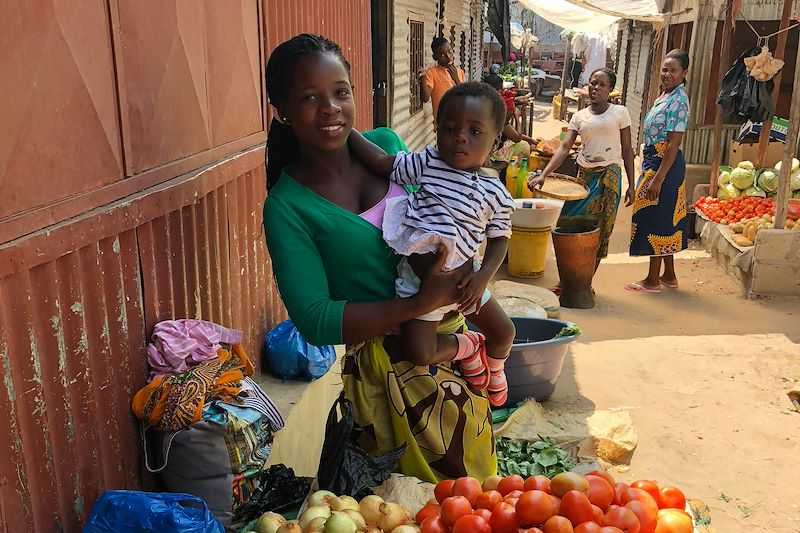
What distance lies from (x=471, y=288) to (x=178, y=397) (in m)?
1.15

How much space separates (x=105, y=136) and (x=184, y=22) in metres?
0.74

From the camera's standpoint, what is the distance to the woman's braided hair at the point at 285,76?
73.1 inches

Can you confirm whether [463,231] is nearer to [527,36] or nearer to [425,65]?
[425,65]

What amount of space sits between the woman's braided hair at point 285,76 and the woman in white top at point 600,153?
4.72 meters

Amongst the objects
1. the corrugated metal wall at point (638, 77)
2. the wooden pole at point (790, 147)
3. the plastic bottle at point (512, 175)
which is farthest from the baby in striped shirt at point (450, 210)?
the corrugated metal wall at point (638, 77)

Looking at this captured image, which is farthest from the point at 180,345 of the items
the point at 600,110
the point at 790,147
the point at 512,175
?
the point at 512,175

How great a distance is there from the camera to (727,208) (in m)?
8.70

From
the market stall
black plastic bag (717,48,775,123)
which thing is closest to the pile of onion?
the market stall

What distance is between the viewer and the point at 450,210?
195 cm

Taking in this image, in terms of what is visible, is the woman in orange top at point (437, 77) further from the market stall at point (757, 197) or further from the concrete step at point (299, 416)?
the concrete step at point (299, 416)

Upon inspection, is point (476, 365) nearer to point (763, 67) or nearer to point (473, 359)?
point (473, 359)

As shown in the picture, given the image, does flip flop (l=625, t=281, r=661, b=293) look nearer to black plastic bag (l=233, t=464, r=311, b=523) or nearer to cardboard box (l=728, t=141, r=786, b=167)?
cardboard box (l=728, t=141, r=786, b=167)

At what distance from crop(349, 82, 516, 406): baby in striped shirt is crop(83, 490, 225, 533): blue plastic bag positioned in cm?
74

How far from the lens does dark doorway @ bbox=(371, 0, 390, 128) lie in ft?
24.6
